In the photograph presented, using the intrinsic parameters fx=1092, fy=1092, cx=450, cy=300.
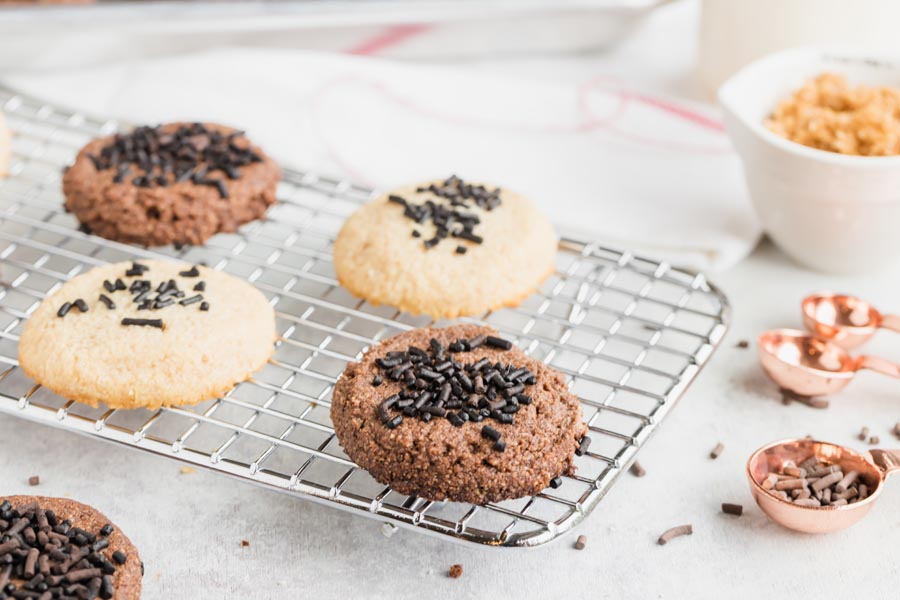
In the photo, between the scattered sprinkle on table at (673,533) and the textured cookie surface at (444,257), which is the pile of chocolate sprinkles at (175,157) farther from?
the scattered sprinkle on table at (673,533)

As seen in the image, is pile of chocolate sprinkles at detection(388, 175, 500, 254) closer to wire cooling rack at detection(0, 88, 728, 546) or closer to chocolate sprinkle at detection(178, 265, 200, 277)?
wire cooling rack at detection(0, 88, 728, 546)

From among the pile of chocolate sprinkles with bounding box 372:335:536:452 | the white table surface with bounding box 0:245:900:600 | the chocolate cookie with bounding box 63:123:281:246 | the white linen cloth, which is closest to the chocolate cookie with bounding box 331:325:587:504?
the pile of chocolate sprinkles with bounding box 372:335:536:452

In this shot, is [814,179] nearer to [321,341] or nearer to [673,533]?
[673,533]

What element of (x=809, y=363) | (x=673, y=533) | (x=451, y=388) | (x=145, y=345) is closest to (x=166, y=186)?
(x=145, y=345)

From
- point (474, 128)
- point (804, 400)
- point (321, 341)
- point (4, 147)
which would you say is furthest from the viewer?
point (474, 128)

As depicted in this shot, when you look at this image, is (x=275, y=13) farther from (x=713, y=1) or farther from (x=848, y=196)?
(x=848, y=196)

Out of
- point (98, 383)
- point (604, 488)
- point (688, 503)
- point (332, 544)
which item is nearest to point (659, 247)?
point (688, 503)

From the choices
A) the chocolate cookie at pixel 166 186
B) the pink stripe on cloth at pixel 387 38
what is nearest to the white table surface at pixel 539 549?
the chocolate cookie at pixel 166 186
